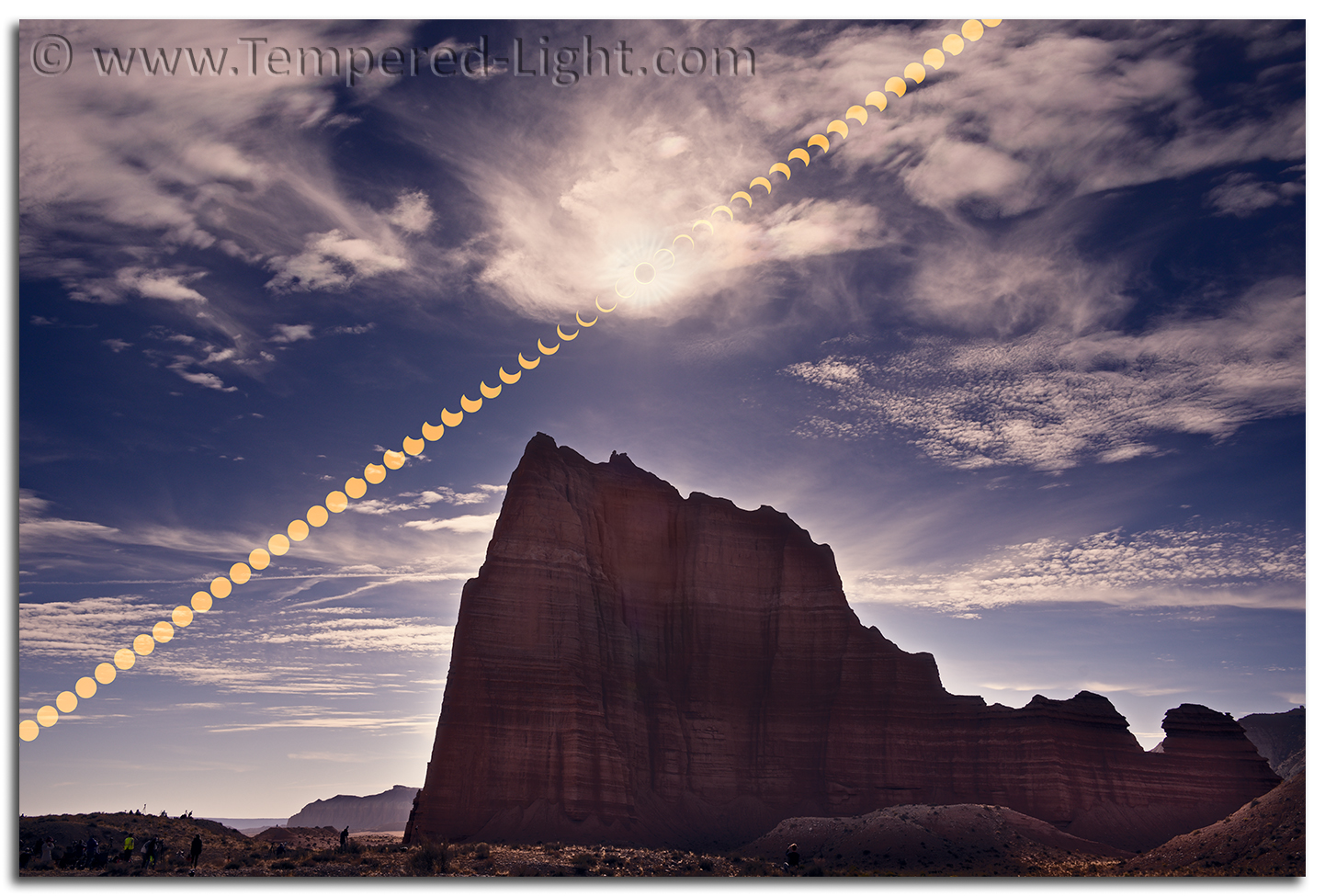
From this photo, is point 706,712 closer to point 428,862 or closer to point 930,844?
point 930,844

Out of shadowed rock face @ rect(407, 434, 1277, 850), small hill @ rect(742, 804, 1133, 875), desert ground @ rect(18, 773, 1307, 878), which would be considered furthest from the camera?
shadowed rock face @ rect(407, 434, 1277, 850)

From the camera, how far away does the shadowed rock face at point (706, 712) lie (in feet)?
222

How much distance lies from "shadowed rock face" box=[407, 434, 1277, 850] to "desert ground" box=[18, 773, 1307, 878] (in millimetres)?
7434

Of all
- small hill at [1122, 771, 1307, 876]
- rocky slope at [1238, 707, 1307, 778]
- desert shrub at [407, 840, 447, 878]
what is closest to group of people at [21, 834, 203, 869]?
desert shrub at [407, 840, 447, 878]

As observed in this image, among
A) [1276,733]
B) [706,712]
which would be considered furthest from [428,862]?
[1276,733]

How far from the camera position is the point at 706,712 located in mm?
81312

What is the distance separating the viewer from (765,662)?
86188 mm

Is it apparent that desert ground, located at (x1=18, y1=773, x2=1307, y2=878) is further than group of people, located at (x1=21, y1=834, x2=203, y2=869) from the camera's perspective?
No

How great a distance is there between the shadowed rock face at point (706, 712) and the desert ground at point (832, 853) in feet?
24.4

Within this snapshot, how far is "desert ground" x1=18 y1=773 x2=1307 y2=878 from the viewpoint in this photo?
127 ft

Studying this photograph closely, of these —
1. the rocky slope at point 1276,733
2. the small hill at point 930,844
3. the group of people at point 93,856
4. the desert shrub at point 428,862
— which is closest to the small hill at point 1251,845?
the small hill at point 930,844

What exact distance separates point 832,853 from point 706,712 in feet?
90.8

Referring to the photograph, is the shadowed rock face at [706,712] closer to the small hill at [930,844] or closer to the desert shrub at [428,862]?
the small hill at [930,844]

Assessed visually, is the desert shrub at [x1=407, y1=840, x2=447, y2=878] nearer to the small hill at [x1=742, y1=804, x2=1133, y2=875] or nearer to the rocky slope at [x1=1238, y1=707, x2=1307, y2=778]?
the small hill at [x1=742, y1=804, x2=1133, y2=875]
